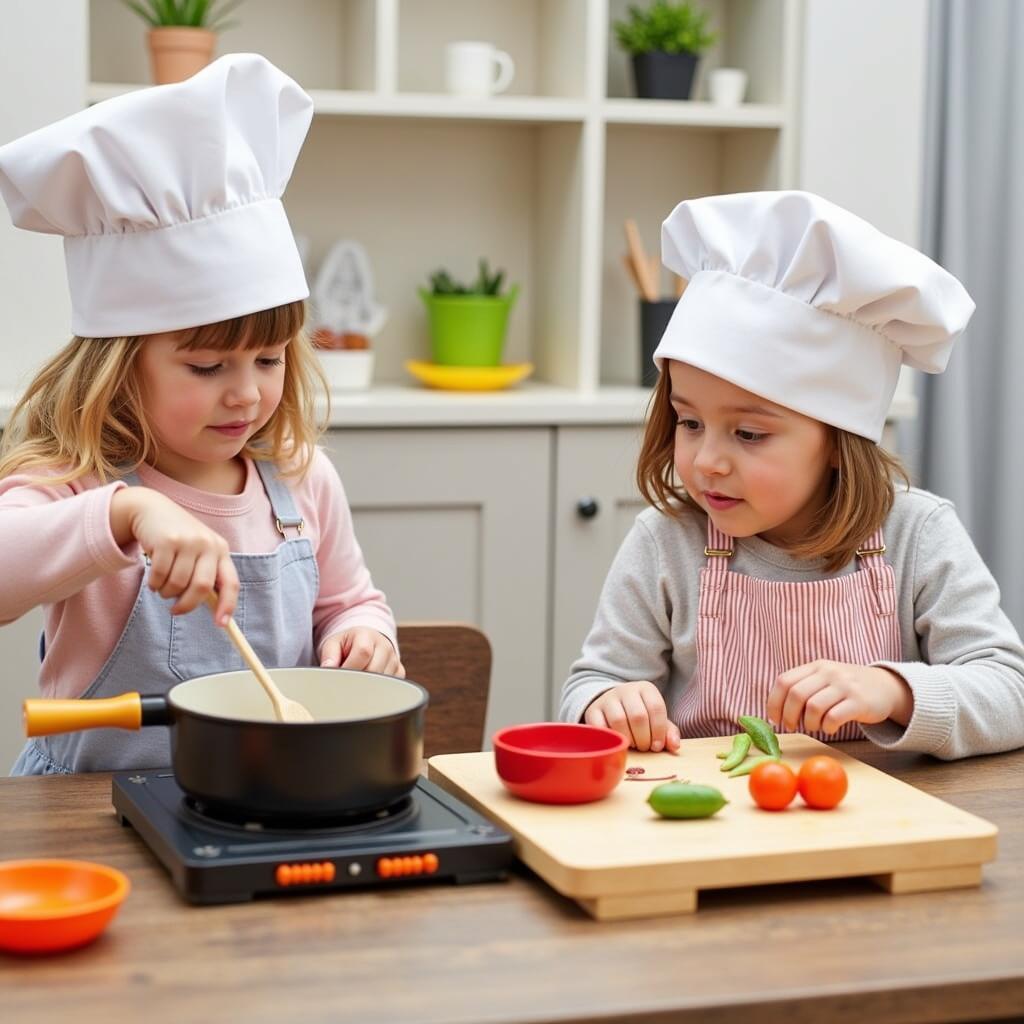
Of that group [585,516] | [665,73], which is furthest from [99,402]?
[665,73]

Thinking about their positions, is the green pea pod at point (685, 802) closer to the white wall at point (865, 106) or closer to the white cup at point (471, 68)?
the white wall at point (865, 106)

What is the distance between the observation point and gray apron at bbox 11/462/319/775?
57.4 inches

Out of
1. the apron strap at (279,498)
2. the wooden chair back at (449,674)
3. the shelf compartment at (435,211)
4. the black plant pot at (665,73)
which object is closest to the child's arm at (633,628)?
the wooden chair back at (449,674)

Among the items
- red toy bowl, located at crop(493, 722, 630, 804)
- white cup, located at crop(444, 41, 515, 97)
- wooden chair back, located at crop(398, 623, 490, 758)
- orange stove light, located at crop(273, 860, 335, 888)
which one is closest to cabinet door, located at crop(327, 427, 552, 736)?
white cup, located at crop(444, 41, 515, 97)

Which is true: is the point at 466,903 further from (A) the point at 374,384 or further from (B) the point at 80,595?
(A) the point at 374,384

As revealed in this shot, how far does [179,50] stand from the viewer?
257 centimetres

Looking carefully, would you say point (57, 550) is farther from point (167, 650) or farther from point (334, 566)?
point (334, 566)

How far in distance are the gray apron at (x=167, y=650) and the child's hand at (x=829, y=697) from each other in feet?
1.67

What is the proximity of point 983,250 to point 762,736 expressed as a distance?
2104 mm

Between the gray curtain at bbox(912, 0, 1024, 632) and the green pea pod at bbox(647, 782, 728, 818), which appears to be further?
the gray curtain at bbox(912, 0, 1024, 632)

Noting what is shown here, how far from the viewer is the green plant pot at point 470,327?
9.21 ft

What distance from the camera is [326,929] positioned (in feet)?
2.99

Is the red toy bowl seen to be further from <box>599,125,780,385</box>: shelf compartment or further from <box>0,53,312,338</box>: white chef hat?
<box>599,125,780,385</box>: shelf compartment

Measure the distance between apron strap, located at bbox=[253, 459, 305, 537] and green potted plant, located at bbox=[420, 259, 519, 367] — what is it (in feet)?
4.01
